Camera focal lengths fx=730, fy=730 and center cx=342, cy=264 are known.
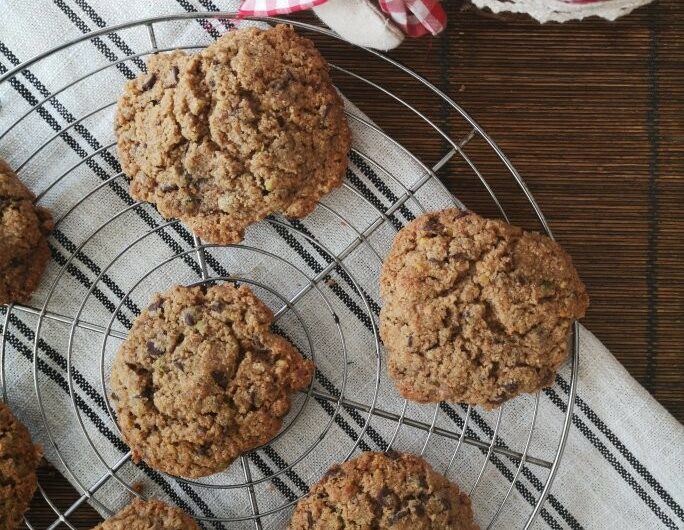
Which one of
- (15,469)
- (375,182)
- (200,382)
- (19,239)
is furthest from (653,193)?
(15,469)

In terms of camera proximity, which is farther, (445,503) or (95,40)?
(95,40)

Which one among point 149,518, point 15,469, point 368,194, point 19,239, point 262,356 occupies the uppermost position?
point 19,239

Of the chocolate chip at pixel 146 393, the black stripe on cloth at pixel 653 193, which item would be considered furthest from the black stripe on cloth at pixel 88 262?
the black stripe on cloth at pixel 653 193

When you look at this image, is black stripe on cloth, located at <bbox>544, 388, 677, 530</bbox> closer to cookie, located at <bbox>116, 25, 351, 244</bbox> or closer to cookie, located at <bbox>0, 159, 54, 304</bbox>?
cookie, located at <bbox>116, 25, 351, 244</bbox>

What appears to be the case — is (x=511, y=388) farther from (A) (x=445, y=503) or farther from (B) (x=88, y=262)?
(B) (x=88, y=262)

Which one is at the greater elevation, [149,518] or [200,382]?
[200,382]
